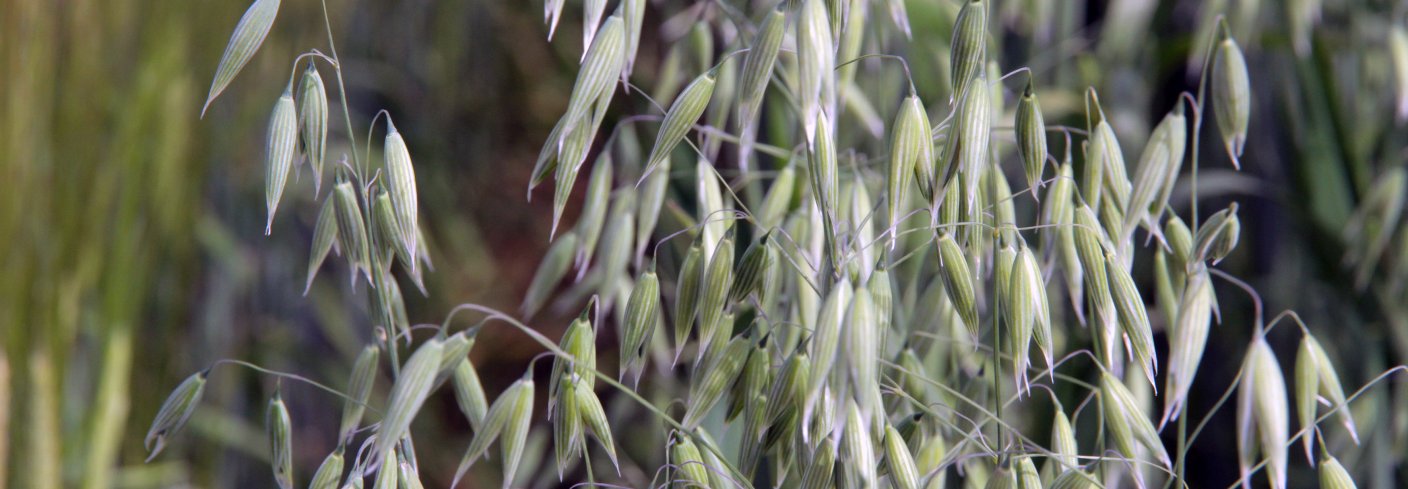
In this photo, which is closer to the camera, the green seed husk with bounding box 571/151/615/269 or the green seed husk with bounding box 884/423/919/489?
the green seed husk with bounding box 884/423/919/489

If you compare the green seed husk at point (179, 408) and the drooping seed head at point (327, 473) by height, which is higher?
the green seed husk at point (179, 408)

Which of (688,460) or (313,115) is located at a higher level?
(313,115)

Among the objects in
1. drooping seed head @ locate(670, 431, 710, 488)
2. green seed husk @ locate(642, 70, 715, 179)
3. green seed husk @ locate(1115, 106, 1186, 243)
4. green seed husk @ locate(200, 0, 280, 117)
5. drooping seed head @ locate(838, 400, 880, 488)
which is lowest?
drooping seed head @ locate(670, 431, 710, 488)

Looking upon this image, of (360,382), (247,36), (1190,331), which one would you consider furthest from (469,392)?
(1190,331)

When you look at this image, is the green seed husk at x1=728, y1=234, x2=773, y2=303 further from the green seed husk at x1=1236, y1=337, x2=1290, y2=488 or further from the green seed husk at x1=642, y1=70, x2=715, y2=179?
the green seed husk at x1=1236, y1=337, x2=1290, y2=488

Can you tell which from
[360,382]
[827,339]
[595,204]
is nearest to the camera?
[827,339]

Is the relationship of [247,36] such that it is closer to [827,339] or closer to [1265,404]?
[827,339]

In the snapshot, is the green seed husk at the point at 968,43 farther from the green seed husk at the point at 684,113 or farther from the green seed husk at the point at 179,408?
the green seed husk at the point at 179,408

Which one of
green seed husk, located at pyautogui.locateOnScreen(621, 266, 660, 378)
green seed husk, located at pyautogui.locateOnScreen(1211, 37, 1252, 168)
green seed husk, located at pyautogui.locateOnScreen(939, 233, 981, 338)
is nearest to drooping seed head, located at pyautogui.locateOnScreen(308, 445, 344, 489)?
green seed husk, located at pyautogui.locateOnScreen(621, 266, 660, 378)

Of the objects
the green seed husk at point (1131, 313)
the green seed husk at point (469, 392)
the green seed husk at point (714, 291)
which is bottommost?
the green seed husk at point (469, 392)

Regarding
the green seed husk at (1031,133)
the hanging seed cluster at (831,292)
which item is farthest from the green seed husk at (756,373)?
the green seed husk at (1031,133)

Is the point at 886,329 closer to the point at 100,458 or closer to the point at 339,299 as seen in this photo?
the point at 100,458

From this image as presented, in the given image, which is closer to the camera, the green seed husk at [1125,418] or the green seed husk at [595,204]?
the green seed husk at [1125,418]

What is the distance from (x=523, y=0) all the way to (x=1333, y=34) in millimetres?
912
